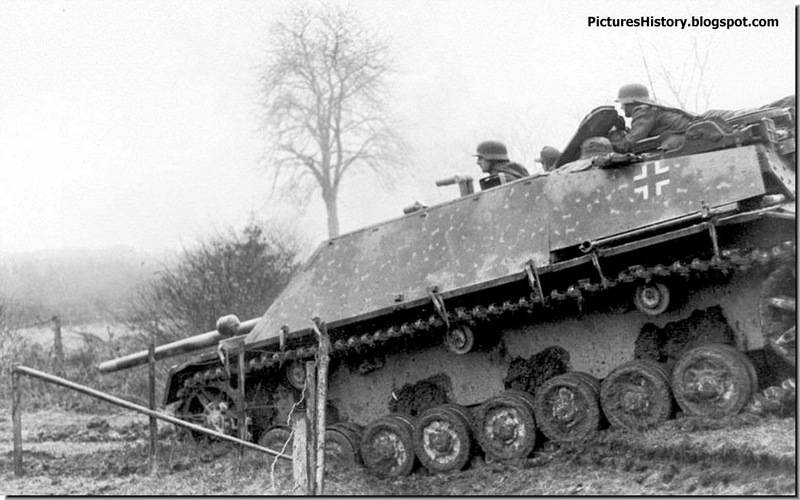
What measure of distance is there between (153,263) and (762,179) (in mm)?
15319

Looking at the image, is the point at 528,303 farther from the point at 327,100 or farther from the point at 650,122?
the point at 327,100

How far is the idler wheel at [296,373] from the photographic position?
1024 cm

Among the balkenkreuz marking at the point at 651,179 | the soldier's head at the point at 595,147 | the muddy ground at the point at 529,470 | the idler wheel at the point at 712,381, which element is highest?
the soldier's head at the point at 595,147

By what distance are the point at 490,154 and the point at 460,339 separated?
Result: 2.50m

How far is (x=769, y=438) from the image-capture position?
24.3 ft

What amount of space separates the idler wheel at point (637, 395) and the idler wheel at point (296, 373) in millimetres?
3080

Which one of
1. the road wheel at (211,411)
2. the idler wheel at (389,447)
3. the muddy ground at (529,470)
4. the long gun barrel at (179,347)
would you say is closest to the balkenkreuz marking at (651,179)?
the muddy ground at (529,470)

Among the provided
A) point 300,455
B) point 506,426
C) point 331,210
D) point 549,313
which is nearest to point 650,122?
point 549,313

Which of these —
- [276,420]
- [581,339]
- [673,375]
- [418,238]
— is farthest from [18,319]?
[673,375]

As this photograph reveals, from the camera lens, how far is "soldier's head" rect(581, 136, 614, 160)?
30.4 ft

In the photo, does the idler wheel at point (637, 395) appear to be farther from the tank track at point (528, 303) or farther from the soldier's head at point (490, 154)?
the soldier's head at point (490, 154)

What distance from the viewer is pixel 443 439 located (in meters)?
9.27

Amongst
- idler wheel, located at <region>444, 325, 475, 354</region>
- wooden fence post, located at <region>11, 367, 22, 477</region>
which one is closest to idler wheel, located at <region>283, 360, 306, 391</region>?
idler wheel, located at <region>444, 325, 475, 354</region>

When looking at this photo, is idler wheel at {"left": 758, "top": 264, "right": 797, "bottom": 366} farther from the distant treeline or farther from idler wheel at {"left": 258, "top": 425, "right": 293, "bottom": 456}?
the distant treeline
